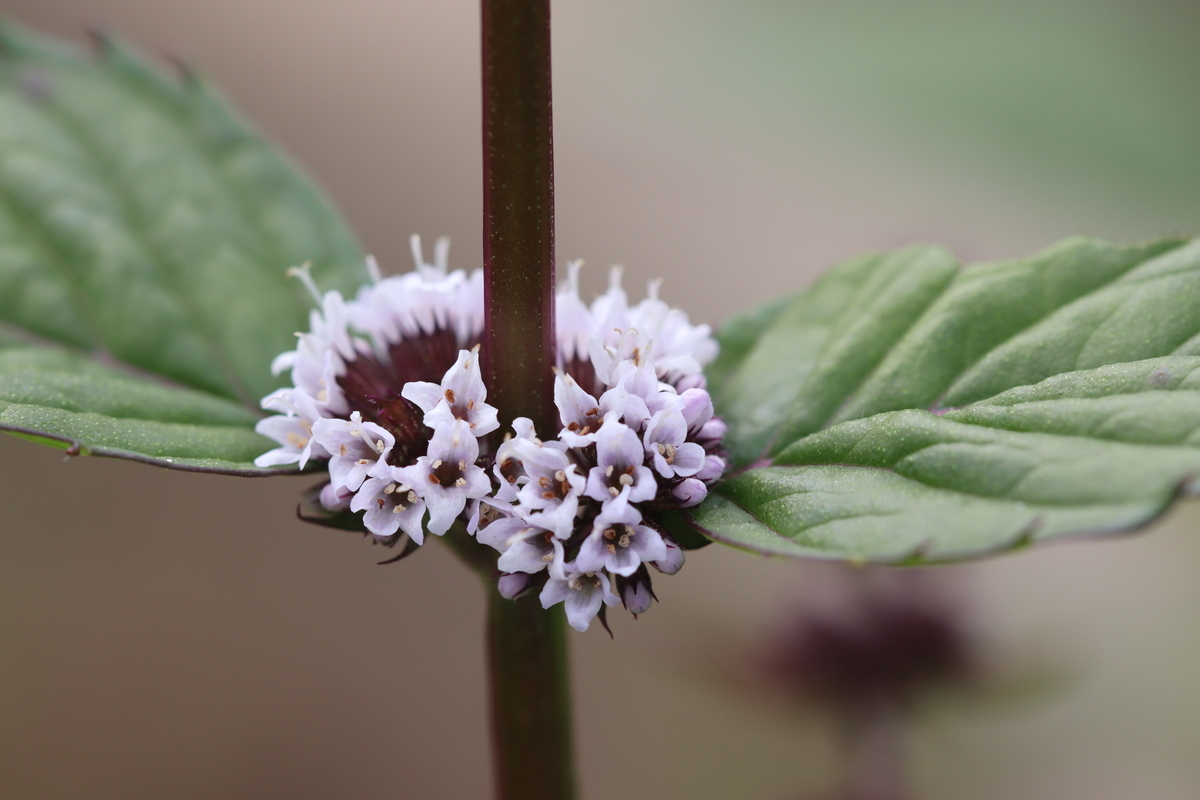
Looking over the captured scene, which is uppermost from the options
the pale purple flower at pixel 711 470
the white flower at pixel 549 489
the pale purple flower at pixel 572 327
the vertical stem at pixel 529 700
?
the pale purple flower at pixel 572 327

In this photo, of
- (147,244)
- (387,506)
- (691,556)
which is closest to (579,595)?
(387,506)

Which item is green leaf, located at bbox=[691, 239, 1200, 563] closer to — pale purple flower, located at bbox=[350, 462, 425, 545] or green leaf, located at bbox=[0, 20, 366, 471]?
pale purple flower, located at bbox=[350, 462, 425, 545]

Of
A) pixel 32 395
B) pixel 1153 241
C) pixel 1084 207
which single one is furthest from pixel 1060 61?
pixel 32 395

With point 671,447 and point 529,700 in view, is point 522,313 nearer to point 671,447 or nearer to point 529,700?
point 671,447

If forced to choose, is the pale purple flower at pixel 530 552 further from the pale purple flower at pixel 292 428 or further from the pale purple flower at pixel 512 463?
the pale purple flower at pixel 292 428

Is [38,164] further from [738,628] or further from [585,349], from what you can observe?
[738,628]

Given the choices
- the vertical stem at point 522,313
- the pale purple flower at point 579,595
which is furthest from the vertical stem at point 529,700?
the pale purple flower at point 579,595

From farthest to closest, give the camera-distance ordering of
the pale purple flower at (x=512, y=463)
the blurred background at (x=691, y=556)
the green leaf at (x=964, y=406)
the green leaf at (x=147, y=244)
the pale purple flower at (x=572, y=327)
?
the blurred background at (x=691, y=556) → the green leaf at (x=147, y=244) → the pale purple flower at (x=572, y=327) → the pale purple flower at (x=512, y=463) → the green leaf at (x=964, y=406)
